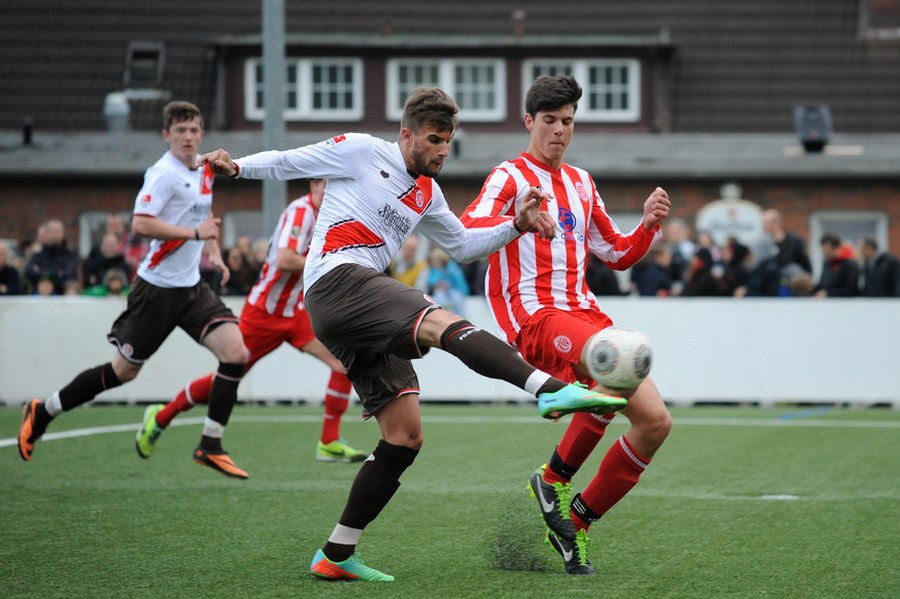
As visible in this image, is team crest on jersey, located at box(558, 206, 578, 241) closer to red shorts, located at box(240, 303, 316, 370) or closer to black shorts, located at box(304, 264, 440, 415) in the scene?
black shorts, located at box(304, 264, 440, 415)

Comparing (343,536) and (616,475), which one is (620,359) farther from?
(343,536)

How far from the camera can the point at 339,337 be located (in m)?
5.66

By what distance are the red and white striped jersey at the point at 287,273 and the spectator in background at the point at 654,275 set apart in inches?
278

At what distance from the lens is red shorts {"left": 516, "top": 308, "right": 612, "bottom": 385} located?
19.6 ft

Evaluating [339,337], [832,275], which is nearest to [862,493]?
[339,337]

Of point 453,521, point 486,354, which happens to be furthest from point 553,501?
point 486,354

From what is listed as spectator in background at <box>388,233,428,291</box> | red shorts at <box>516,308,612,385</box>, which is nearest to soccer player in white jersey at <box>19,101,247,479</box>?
red shorts at <box>516,308,612,385</box>

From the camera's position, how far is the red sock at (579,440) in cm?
629

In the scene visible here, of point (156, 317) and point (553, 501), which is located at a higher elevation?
point (156, 317)

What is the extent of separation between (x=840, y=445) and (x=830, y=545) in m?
4.75

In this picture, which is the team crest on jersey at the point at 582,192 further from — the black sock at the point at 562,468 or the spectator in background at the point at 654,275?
the spectator in background at the point at 654,275

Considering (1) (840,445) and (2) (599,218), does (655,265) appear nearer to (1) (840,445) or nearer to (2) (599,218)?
(1) (840,445)

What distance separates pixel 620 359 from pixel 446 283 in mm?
10861

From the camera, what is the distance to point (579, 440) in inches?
248
